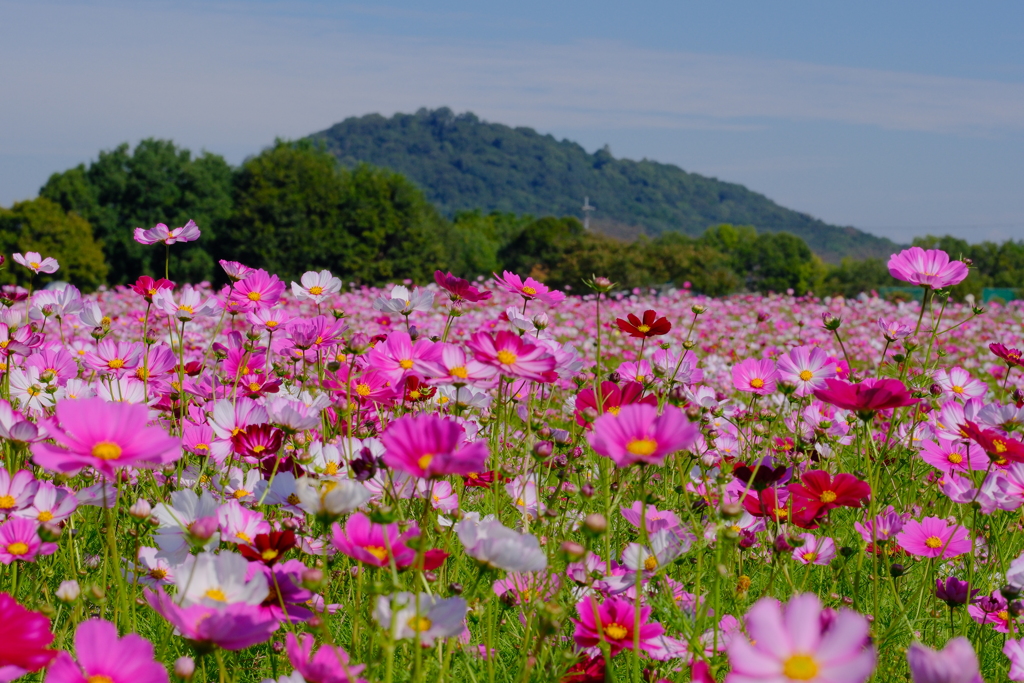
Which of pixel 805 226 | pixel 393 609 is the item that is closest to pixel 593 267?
pixel 393 609

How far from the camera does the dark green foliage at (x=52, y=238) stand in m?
25.9

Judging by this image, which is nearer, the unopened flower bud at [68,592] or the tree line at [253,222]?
the unopened flower bud at [68,592]

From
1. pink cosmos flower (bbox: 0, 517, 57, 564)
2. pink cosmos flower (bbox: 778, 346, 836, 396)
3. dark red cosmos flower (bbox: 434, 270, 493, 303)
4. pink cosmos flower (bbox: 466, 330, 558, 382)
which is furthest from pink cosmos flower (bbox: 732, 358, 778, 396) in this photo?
pink cosmos flower (bbox: 0, 517, 57, 564)

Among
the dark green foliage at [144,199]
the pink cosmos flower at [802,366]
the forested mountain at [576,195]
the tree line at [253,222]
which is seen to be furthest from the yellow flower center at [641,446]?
the forested mountain at [576,195]

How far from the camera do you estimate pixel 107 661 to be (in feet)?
2.23

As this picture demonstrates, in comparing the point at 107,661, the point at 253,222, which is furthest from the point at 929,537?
the point at 253,222

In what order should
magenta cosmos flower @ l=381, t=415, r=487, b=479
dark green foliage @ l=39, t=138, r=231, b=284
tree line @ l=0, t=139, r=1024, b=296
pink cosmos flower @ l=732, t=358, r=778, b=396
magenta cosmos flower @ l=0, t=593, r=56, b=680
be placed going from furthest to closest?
1. dark green foliage @ l=39, t=138, r=231, b=284
2. tree line @ l=0, t=139, r=1024, b=296
3. pink cosmos flower @ l=732, t=358, r=778, b=396
4. magenta cosmos flower @ l=381, t=415, r=487, b=479
5. magenta cosmos flower @ l=0, t=593, r=56, b=680

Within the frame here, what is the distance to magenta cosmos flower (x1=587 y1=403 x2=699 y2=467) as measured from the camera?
746 millimetres

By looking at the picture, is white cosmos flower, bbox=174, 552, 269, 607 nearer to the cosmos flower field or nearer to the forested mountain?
the cosmos flower field

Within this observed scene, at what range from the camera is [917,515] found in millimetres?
1847

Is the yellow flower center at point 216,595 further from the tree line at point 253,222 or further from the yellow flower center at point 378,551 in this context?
the tree line at point 253,222

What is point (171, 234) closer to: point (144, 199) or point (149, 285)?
point (149, 285)

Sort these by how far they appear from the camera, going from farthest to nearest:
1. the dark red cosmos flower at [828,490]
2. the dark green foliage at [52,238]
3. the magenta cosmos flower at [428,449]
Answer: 1. the dark green foliage at [52,238]
2. the dark red cosmos flower at [828,490]
3. the magenta cosmos flower at [428,449]

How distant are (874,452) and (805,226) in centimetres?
19154
